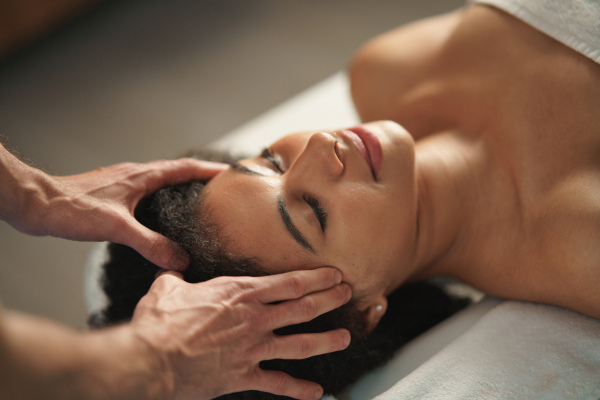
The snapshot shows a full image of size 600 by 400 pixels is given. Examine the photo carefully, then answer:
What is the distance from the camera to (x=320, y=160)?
47.5 inches

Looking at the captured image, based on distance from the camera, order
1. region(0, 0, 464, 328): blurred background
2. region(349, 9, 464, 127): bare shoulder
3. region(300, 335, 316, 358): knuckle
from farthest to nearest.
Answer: region(0, 0, 464, 328): blurred background
region(349, 9, 464, 127): bare shoulder
region(300, 335, 316, 358): knuckle

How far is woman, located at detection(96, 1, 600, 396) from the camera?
47.3 inches

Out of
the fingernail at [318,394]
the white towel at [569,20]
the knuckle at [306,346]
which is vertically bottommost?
the fingernail at [318,394]

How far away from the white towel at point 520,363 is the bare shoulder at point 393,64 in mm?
814

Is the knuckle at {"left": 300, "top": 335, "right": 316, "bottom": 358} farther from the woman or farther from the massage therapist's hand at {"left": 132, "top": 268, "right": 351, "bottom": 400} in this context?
the woman

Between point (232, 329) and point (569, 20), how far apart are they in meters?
1.18

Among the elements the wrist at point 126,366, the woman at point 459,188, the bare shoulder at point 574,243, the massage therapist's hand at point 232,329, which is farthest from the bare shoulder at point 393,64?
the wrist at point 126,366

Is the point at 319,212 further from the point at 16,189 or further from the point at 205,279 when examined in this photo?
the point at 16,189

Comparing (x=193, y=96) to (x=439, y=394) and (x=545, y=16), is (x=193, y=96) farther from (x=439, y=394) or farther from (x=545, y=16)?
(x=439, y=394)

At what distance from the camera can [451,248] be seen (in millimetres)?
1518

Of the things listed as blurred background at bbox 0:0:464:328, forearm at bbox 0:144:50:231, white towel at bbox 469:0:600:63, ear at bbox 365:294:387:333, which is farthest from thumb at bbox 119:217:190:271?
blurred background at bbox 0:0:464:328

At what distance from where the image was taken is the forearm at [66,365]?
0.74 metres

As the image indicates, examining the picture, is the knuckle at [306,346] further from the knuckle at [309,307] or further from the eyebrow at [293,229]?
the eyebrow at [293,229]

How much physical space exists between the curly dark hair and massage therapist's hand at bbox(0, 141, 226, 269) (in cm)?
5
